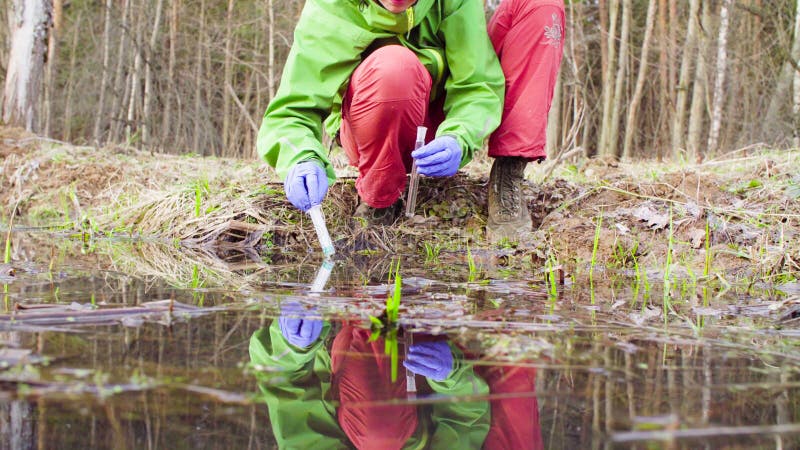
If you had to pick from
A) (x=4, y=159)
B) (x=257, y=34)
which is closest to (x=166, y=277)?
(x=4, y=159)

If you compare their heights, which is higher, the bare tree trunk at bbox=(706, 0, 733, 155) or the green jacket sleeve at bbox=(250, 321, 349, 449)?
the bare tree trunk at bbox=(706, 0, 733, 155)

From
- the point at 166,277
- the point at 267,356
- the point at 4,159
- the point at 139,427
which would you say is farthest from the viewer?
the point at 4,159

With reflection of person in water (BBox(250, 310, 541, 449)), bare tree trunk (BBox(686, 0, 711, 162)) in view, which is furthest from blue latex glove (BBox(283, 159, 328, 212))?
bare tree trunk (BBox(686, 0, 711, 162))

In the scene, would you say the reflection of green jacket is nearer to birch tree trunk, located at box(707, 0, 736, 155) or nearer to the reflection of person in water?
the reflection of person in water

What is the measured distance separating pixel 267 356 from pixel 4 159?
510 cm

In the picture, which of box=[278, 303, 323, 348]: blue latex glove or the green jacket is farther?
the green jacket

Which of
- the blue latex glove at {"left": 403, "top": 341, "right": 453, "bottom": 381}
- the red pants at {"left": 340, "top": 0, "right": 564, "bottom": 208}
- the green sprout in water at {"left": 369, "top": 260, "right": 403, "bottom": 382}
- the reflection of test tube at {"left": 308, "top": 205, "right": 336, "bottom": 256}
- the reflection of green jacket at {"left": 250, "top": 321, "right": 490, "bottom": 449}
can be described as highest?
the red pants at {"left": 340, "top": 0, "right": 564, "bottom": 208}

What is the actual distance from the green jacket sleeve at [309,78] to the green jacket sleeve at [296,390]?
136 centimetres

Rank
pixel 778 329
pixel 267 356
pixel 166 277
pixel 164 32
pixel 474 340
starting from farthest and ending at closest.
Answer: pixel 164 32, pixel 166 277, pixel 778 329, pixel 474 340, pixel 267 356

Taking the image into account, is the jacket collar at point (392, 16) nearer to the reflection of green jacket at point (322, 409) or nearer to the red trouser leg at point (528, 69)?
the red trouser leg at point (528, 69)

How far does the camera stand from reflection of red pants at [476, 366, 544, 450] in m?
0.80

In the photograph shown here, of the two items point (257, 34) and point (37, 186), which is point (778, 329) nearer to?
point (37, 186)

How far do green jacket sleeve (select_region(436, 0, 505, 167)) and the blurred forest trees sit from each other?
17.0ft

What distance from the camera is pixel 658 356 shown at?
44.4 inches
